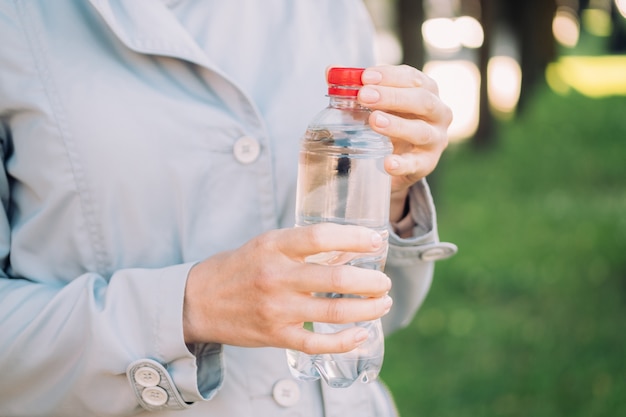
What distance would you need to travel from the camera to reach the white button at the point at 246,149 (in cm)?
187

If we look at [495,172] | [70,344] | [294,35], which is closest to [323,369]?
[70,344]

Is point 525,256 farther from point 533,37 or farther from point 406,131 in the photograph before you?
point 533,37

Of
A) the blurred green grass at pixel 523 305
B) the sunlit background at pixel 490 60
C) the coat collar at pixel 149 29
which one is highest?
the coat collar at pixel 149 29

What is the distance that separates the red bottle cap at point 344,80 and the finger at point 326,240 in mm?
328

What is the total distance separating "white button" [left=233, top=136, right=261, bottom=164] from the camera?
1.87 meters

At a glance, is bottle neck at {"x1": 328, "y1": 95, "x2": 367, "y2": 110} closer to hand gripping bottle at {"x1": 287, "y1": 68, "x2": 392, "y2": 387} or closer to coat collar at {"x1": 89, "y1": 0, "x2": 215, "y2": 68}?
hand gripping bottle at {"x1": 287, "y1": 68, "x2": 392, "y2": 387}

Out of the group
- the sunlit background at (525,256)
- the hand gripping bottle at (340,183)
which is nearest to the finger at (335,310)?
the hand gripping bottle at (340,183)

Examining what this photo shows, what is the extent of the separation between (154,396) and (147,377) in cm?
5

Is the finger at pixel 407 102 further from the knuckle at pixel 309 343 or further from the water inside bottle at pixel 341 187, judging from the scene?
the knuckle at pixel 309 343

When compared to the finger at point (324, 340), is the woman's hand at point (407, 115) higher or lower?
higher

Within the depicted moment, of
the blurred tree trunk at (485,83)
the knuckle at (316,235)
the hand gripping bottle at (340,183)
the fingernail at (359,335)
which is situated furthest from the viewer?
the blurred tree trunk at (485,83)

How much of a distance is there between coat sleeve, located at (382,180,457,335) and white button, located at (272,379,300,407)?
436 millimetres

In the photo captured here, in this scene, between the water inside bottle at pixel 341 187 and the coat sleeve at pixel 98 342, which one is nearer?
the coat sleeve at pixel 98 342

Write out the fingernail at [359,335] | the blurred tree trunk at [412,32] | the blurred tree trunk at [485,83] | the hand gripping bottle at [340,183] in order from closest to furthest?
1. the fingernail at [359,335]
2. the hand gripping bottle at [340,183]
3. the blurred tree trunk at [412,32]
4. the blurred tree trunk at [485,83]
